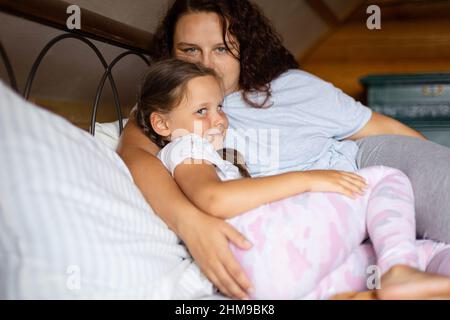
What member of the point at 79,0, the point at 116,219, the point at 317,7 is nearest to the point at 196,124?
the point at 116,219

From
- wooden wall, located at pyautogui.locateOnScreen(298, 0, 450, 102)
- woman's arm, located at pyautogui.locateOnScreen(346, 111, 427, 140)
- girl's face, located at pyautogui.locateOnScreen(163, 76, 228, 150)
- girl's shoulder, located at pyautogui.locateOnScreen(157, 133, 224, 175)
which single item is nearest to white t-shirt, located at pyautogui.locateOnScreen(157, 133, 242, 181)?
girl's shoulder, located at pyautogui.locateOnScreen(157, 133, 224, 175)

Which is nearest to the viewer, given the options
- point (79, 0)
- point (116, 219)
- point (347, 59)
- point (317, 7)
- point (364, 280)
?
point (116, 219)

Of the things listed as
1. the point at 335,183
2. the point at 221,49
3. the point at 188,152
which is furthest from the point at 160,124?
the point at 335,183

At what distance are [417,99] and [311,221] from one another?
187 cm

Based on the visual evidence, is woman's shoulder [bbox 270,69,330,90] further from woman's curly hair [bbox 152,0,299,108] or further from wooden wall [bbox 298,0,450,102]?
wooden wall [bbox 298,0,450,102]

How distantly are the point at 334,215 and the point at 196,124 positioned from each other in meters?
0.38

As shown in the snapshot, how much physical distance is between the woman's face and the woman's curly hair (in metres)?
0.02

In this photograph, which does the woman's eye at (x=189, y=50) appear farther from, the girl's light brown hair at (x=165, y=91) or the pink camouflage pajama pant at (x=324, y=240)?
the pink camouflage pajama pant at (x=324, y=240)

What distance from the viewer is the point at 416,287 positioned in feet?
2.22

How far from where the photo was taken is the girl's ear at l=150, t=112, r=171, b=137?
3.57 feet

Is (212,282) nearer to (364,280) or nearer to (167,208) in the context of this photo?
(167,208)

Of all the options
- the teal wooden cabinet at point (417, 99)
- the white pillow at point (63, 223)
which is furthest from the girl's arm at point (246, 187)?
the teal wooden cabinet at point (417, 99)

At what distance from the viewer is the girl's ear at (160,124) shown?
109 cm

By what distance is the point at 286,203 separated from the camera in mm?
808
